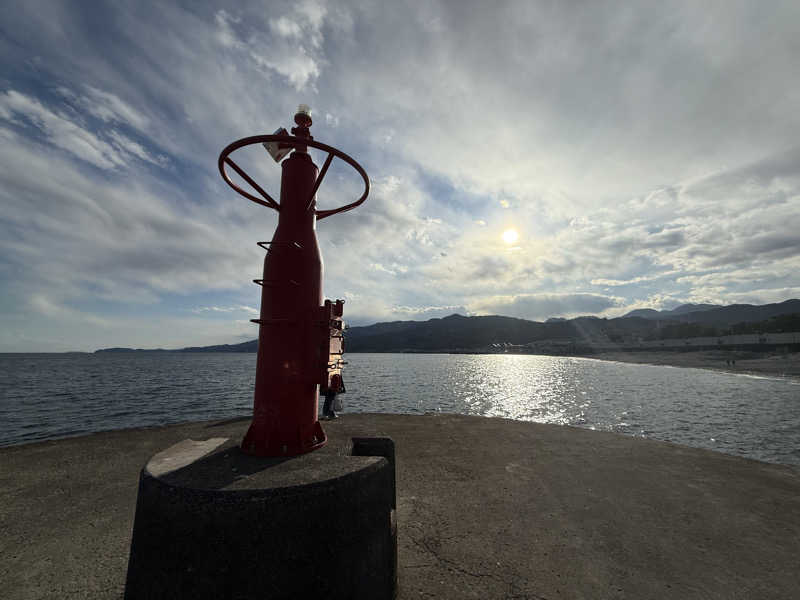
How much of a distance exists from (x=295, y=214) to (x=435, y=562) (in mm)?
4752

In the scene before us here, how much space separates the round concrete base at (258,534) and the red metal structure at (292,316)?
2.16 feet

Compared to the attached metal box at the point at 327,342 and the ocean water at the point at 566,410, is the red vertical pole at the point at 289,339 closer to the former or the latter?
the attached metal box at the point at 327,342

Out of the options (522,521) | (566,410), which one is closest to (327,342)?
(522,521)

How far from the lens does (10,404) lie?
29.3 metres

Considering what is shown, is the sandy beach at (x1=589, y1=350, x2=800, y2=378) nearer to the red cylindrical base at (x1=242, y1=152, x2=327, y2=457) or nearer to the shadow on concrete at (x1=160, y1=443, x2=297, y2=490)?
the red cylindrical base at (x1=242, y1=152, x2=327, y2=457)

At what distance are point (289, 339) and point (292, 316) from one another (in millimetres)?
259

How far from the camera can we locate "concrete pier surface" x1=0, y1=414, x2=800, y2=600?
410 cm

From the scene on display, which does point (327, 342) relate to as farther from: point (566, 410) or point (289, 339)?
point (566, 410)

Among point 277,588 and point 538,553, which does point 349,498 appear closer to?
point 277,588


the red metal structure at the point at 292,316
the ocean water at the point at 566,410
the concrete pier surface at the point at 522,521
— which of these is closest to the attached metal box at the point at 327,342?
the red metal structure at the point at 292,316

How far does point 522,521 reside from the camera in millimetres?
5531

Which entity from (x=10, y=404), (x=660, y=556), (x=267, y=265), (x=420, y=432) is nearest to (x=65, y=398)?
(x=10, y=404)

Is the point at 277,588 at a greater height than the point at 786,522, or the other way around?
the point at 277,588

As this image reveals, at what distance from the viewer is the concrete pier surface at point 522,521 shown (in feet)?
13.5
